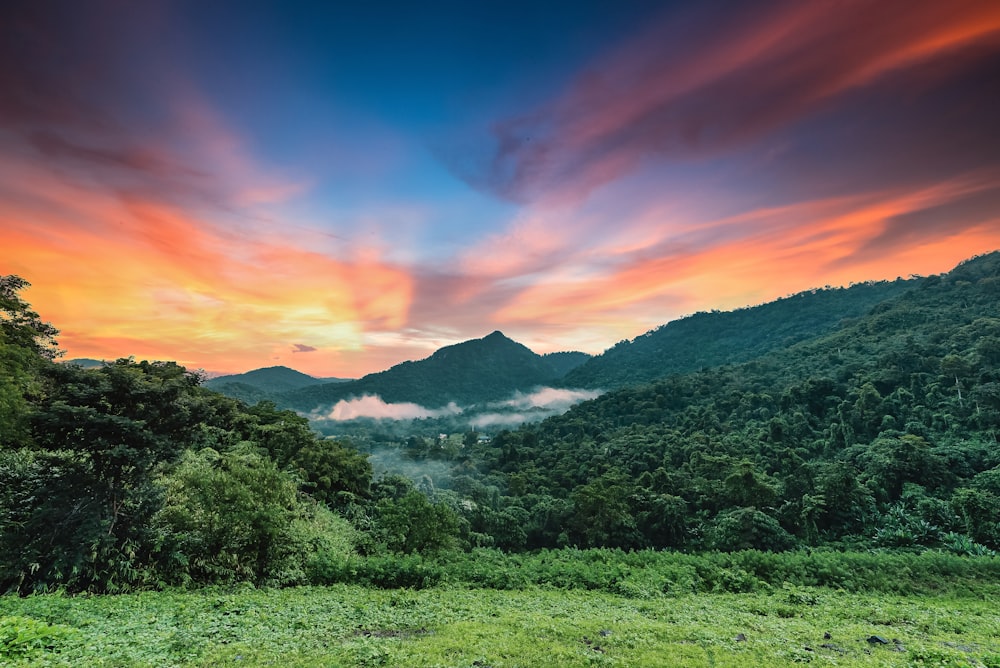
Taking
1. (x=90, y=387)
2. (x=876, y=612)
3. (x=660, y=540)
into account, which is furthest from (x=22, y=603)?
(x=660, y=540)

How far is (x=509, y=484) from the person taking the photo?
7125 cm

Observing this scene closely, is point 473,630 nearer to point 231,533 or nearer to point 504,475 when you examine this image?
point 231,533

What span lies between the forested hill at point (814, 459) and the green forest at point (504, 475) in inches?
10.1

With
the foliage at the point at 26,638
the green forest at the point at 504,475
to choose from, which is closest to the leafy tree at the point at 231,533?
the green forest at the point at 504,475

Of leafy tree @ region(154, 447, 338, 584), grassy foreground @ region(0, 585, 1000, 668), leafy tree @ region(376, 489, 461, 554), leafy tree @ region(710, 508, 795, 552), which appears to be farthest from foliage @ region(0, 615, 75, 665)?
leafy tree @ region(710, 508, 795, 552)

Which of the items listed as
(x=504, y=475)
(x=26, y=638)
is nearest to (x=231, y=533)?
(x=26, y=638)

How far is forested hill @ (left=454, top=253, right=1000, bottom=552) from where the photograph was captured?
128 ft

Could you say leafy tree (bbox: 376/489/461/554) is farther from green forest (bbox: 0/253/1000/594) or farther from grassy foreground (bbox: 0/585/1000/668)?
grassy foreground (bbox: 0/585/1000/668)

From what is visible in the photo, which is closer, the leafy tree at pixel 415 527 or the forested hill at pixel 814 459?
the leafy tree at pixel 415 527

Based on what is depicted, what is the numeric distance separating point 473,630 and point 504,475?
72.1m

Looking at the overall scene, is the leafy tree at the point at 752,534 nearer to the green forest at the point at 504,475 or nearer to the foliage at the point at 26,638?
the green forest at the point at 504,475

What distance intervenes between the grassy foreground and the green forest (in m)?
2.32

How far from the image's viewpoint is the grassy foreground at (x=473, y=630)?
904 cm

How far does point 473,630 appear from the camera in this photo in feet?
36.7
